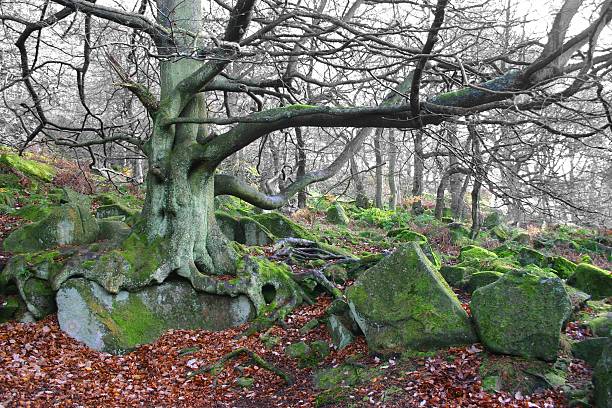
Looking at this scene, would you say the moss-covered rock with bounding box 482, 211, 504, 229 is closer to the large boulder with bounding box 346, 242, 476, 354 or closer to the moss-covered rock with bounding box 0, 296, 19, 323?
the large boulder with bounding box 346, 242, 476, 354

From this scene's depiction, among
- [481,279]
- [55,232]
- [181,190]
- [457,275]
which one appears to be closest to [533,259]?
[457,275]

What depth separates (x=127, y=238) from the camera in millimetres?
7898

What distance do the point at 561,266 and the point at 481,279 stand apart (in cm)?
281

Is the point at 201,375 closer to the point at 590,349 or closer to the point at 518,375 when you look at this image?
the point at 518,375

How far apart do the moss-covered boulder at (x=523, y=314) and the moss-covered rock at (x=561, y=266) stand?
13.7 feet

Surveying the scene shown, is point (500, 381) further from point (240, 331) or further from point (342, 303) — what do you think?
point (240, 331)

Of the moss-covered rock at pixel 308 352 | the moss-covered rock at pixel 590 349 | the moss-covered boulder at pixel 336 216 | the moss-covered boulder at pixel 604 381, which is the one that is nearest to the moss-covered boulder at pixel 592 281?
the moss-covered rock at pixel 590 349

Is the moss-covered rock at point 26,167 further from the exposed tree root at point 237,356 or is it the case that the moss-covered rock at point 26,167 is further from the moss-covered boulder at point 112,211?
the exposed tree root at point 237,356

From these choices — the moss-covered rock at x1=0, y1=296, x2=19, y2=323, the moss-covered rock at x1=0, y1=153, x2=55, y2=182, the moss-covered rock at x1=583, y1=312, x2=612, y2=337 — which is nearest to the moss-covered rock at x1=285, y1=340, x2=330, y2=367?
the moss-covered rock at x1=583, y1=312, x2=612, y2=337

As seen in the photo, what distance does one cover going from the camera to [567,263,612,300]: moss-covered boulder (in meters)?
7.48

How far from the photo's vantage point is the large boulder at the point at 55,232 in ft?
27.7

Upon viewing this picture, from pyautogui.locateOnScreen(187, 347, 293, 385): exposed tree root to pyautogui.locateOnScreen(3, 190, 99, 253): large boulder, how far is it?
3.77m

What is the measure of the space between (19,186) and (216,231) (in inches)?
303

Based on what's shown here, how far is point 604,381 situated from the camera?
418 centimetres
